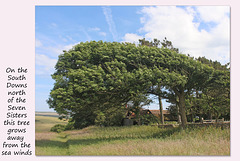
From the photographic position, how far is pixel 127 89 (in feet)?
46.3

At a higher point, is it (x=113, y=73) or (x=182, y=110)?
(x=113, y=73)

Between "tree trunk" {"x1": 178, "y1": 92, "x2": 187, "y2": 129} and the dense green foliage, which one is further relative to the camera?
"tree trunk" {"x1": 178, "y1": 92, "x2": 187, "y2": 129}

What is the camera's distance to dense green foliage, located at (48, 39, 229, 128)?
12828mm

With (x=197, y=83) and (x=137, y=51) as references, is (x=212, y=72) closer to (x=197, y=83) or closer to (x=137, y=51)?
(x=197, y=83)

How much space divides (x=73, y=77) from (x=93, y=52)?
7.06 feet

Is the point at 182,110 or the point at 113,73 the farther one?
the point at 182,110

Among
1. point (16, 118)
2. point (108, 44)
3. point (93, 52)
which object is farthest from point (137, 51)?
point (16, 118)

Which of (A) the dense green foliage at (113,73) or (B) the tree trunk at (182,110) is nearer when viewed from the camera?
(A) the dense green foliage at (113,73)

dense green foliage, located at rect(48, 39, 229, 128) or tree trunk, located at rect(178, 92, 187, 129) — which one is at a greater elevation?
dense green foliage, located at rect(48, 39, 229, 128)

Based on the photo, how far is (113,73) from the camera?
12836 mm

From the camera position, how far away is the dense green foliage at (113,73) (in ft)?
42.1

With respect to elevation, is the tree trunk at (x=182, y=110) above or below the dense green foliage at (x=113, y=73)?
below
